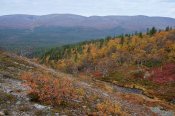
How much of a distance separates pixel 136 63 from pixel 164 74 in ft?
105

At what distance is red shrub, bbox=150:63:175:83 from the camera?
365ft

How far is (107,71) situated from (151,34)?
57.5 m

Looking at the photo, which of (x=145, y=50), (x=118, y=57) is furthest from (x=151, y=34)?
(x=118, y=57)

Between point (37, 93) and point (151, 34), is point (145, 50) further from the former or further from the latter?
point (37, 93)

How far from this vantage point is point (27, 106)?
2109 centimetres

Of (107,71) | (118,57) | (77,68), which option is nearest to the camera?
(107,71)

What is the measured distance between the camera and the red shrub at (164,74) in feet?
365

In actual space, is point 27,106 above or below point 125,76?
above

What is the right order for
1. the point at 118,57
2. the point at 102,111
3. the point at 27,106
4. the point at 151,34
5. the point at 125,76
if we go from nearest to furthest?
the point at 27,106 < the point at 102,111 < the point at 125,76 < the point at 118,57 < the point at 151,34

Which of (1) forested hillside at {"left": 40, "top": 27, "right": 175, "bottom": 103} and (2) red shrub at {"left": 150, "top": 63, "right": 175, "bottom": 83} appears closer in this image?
(2) red shrub at {"left": 150, "top": 63, "right": 175, "bottom": 83}

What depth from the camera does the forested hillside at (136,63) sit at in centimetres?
11162

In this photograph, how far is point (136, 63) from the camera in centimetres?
14988

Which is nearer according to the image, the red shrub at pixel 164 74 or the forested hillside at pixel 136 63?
the red shrub at pixel 164 74

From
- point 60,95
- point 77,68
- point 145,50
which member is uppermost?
point 60,95
